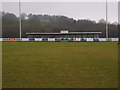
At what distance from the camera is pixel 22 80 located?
6234 mm

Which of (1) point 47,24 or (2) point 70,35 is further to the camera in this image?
(1) point 47,24

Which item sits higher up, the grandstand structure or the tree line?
the tree line

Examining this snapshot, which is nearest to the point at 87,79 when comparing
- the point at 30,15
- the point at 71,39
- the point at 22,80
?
the point at 22,80

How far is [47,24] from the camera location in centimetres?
7038

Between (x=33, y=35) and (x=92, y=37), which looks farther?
(x=33, y=35)

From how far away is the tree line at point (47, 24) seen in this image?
64.7 metres

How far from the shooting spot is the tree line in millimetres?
64738

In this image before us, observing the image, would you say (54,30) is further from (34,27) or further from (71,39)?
(71,39)

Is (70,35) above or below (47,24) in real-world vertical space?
below

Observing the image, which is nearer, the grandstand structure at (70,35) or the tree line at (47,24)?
the grandstand structure at (70,35)

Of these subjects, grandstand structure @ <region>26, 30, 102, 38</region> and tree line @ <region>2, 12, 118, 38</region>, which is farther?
tree line @ <region>2, 12, 118, 38</region>

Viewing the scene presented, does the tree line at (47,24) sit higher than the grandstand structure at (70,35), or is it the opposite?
the tree line at (47,24)

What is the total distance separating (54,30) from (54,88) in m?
64.1

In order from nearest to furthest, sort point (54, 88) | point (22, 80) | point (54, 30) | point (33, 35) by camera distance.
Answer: point (54, 88) → point (22, 80) → point (33, 35) → point (54, 30)
